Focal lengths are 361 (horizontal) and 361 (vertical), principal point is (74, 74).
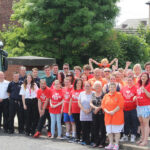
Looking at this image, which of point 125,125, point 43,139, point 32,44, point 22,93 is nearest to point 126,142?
point 125,125

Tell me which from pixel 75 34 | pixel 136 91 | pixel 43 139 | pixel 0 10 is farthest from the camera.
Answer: pixel 0 10

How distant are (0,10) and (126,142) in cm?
2585

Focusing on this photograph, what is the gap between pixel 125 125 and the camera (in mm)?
9297

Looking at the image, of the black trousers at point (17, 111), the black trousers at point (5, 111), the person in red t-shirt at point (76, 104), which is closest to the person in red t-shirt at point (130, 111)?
the person in red t-shirt at point (76, 104)

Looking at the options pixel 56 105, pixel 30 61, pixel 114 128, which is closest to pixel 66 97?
pixel 56 105

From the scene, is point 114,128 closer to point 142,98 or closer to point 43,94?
point 142,98

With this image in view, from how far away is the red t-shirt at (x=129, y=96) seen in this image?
8.98 meters

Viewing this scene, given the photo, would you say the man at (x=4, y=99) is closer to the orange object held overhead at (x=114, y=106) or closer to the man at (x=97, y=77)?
the man at (x=97, y=77)

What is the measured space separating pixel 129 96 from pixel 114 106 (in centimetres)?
59

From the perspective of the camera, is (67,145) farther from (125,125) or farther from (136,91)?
(136,91)

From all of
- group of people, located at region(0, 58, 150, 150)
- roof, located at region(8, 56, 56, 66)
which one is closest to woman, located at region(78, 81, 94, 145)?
group of people, located at region(0, 58, 150, 150)

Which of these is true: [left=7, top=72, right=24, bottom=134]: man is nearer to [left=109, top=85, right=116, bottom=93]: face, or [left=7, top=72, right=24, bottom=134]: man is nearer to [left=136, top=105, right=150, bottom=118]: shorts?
[left=109, top=85, right=116, bottom=93]: face

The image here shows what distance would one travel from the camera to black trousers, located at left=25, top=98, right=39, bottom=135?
1048cm

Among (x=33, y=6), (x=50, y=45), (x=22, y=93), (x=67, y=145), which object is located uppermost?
(x=33, y=6)
